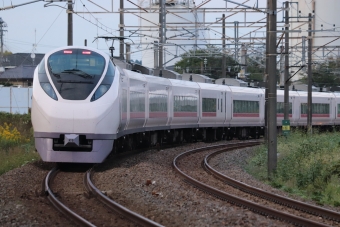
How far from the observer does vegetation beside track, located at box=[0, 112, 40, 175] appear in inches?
714

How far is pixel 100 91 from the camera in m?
16.0

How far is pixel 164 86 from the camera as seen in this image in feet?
87.0

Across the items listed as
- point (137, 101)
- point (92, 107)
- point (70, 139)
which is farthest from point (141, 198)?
point (137, 101)

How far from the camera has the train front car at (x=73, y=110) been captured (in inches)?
609

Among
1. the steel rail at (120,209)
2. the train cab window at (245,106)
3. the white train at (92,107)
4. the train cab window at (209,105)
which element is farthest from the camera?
the train cab window at (245,106)

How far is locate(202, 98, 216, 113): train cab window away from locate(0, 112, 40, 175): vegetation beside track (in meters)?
8.38

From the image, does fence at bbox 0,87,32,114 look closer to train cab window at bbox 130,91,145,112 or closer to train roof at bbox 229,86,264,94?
train roof at bbox 229,86,264,94

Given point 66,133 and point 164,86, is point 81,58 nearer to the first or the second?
point 66,133

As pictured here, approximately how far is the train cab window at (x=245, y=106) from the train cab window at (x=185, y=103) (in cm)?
568

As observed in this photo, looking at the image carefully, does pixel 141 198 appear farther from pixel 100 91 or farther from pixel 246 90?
pixel 246 90

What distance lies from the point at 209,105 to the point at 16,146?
12499mm

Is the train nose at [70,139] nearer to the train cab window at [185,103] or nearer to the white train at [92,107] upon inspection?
the white train at [92,107]

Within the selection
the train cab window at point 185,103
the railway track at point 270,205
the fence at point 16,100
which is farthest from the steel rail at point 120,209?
the fence at point 16,100

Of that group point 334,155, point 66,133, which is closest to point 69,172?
point 66,133
